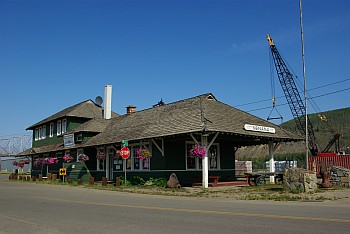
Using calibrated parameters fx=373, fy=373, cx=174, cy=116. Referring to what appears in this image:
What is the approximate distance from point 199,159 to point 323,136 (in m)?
87.6

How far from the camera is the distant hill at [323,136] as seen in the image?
90438mm

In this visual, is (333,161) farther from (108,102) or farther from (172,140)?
(108,102)

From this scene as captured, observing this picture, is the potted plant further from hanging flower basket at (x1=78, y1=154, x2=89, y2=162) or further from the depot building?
hanging flower basket at (x1=78, y1=154, x2=89, y2=162)

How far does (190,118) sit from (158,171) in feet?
13.1

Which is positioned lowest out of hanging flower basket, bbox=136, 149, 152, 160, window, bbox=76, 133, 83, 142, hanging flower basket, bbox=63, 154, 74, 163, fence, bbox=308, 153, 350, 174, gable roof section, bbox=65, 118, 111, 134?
fence, bbox=308, 153, 350, 174

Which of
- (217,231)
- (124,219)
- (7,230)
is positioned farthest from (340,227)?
(7,230)

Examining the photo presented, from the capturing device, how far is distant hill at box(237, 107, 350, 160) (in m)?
90.4

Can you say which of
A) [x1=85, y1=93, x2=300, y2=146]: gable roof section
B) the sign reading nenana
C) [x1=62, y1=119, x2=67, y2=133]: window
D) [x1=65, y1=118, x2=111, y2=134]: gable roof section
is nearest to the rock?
[x1=85, y1=93, x2=300, y2=146]: gable roof section

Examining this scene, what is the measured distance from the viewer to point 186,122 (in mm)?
22109

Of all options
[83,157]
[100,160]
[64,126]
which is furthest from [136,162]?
[64,126]

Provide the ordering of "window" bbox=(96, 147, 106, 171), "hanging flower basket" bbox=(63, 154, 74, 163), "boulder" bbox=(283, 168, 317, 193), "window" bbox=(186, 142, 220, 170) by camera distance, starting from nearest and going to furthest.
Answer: "boulder" bbox=(283, 168, 317, 193)
"window" bbox=(186, 142, 220, 170)
"window" bbox=(96, 147, 106, 171)
"hanging flower basket" bbox=(63, 154, 74, 163)

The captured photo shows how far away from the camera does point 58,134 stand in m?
38.2

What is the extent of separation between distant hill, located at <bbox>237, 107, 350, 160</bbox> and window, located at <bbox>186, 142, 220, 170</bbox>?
56215 mm

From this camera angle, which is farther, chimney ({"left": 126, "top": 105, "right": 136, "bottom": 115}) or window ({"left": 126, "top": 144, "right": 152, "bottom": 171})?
chimney ({"left": 126, "top": 105, "right": 136, "bottom": 115})
